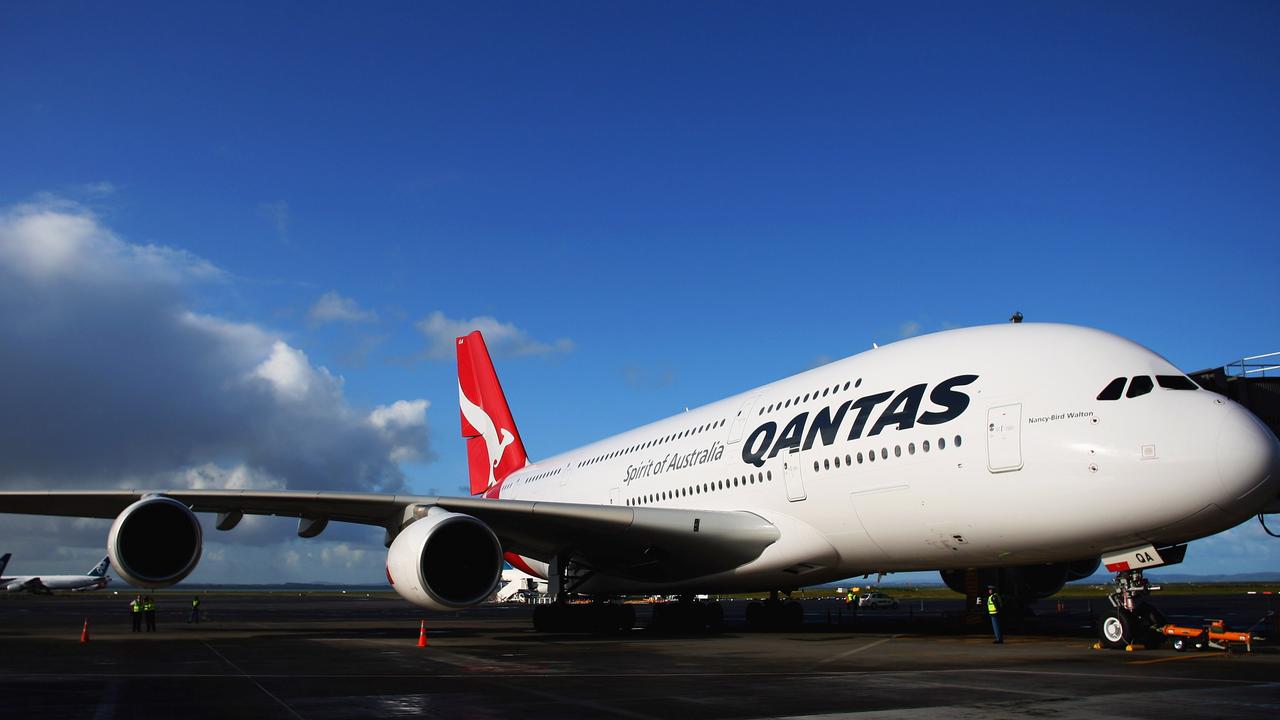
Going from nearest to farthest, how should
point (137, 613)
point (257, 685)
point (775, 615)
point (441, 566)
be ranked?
1. point (257, 685)
2. point (441, 566)
3. point (775, 615)
4. point (137, 613)

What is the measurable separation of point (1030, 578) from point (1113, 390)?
22.3 feet

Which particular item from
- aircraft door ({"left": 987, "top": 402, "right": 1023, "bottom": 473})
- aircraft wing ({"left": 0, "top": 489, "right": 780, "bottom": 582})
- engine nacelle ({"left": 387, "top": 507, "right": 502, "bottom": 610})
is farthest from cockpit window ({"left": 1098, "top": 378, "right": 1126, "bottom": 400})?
engine nacelle ({"left": 387, "top": 507, "right": 502, "bottom": 610})

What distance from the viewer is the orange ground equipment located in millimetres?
12148

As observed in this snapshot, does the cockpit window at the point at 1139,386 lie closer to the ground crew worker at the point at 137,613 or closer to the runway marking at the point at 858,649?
the runway marking at the point at 858,649

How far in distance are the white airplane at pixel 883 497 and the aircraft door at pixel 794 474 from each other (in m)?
0.03

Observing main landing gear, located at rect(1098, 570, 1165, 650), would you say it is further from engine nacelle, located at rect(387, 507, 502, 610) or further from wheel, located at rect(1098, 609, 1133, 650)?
engine nacelle, located at rect(387, 507, 502, 610)

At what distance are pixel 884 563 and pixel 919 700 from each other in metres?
7.00

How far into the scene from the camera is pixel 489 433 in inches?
1181

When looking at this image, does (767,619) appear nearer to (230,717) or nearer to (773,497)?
(773,497)

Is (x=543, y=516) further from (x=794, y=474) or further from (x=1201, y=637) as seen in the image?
(x=1201, y=637)

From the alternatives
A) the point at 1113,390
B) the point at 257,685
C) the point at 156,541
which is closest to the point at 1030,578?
the point at 1113,390

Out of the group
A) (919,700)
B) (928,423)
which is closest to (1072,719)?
(919,700)

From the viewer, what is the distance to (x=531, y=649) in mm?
14289

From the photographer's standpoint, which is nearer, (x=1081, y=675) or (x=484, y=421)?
(x=1081, y=675)
